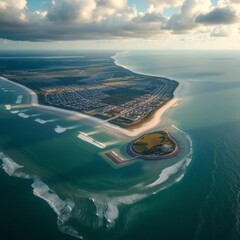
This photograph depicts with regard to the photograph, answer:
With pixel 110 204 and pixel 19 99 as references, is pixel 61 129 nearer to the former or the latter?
pixel 110 204

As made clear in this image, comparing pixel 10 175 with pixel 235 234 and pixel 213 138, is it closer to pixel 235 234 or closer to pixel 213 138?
pixel 235 234

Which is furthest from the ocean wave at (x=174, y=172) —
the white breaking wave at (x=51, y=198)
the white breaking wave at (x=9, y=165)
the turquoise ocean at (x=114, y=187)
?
the white breaking wave at (x=9, y=165)

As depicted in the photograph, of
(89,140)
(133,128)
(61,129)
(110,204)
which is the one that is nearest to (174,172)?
(110,204)

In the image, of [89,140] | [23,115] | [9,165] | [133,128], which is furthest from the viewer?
[23,115]

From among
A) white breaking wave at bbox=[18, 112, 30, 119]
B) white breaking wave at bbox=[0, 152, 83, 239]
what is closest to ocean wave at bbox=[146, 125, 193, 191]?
white breaking wave at bbox=[0, 152, 83, 239]

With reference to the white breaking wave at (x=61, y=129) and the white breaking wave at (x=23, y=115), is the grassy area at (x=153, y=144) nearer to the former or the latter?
the white breaking wave at (x=61, y=129)

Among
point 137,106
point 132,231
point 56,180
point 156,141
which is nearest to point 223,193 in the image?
point 132,231

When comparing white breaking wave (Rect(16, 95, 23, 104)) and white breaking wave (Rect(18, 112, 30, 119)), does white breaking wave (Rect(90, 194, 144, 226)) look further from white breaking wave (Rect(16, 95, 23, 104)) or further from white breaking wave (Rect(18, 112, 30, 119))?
white breaking wave (Rect(16, 95, 23, 104))
